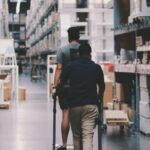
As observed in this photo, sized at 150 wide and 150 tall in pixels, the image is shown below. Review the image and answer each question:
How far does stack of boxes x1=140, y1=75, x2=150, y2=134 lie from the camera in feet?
27.8

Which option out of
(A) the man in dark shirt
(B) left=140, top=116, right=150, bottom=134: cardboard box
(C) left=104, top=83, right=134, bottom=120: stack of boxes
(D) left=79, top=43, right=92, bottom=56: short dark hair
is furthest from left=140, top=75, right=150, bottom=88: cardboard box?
(D) left=79, top=43, right=92, bottom=56: short dark hair

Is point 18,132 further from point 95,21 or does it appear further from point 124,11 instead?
point 95,21

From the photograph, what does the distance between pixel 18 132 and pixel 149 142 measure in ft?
7.83

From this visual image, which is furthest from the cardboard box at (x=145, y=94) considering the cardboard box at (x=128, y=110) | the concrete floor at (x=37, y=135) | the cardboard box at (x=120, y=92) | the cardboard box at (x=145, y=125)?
the cardboard box at (x=120, y=92)

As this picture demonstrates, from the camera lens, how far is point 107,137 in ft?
27.8

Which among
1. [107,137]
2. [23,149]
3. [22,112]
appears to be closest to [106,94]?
[22,112]

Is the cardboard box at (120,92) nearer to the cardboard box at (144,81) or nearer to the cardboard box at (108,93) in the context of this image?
the cardboard box at (144,81)

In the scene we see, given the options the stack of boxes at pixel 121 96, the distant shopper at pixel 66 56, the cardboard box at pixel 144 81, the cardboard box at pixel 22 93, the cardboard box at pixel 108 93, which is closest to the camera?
the distant shopper at pixel 66 56

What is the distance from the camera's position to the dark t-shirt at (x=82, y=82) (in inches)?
224

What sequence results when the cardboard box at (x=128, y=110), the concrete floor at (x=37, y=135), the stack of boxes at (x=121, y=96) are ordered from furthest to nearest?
1. the stack of boxes at (x=121, y=96)
2. the cardboard box at (x=128, y=110)
3. the concrete floor at (x=37, y=135)

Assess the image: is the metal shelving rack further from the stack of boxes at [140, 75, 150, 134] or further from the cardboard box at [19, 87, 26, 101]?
the cardboard box at [19, 87, 26, 101]

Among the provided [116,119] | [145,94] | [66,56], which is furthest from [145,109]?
[66,56]

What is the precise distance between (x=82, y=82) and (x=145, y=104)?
3032mm

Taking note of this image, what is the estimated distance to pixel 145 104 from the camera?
28.0 feet
